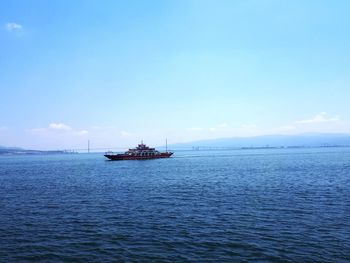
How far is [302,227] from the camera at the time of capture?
79.8ft

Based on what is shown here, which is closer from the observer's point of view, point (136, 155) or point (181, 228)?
point (181, 228)

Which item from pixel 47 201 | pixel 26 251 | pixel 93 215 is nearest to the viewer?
pixel 26 251

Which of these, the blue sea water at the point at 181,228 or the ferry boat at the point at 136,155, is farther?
the ferry boat at the point at 136,155

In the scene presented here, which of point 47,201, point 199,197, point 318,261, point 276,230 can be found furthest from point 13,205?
point 318,261

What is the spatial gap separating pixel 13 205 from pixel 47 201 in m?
3.99

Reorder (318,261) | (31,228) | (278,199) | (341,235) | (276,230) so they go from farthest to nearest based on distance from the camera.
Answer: (278,199) < (31,228) < (276,230) < (341,235) < (318,261)

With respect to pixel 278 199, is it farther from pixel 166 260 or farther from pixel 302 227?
pixel 166 260

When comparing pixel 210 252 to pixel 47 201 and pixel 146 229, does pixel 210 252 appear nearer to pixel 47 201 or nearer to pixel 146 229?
pixel 146 229

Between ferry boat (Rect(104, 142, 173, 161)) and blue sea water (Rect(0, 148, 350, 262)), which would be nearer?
blue sea water (Rect(0, 148, 350, 262))

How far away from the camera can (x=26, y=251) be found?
20.5 metres

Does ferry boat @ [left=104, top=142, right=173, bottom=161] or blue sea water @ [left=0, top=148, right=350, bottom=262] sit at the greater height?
ferry boat @ [left=104, top=142, right=173, bottom=161]

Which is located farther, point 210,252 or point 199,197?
point 199,197

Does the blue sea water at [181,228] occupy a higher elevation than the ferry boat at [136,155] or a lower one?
lower

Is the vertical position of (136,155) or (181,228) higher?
(136,155)
